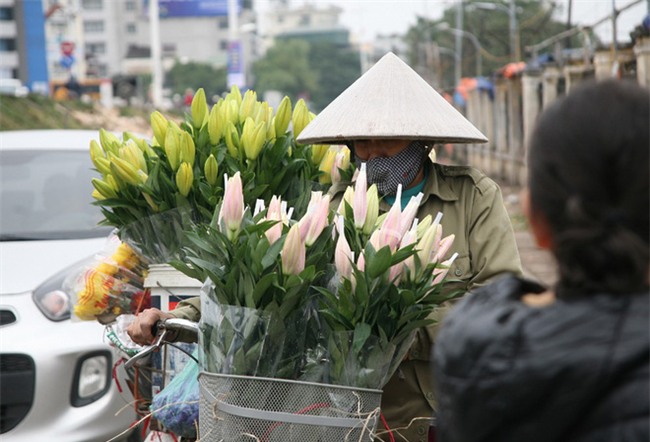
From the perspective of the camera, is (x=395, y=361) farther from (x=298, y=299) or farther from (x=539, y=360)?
(x=539, y=360)

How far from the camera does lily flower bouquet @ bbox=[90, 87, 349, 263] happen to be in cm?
326

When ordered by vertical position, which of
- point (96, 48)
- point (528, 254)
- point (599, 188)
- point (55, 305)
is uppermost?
point (96, 48)

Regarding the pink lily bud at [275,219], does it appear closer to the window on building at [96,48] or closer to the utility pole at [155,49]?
the utility pole at [155,49]

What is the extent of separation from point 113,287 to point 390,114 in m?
1.19

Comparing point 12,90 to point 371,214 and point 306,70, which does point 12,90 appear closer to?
point 371,214

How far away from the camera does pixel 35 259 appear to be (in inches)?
214

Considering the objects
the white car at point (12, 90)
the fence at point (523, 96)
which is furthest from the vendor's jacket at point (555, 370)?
the white car at point (12, 90)

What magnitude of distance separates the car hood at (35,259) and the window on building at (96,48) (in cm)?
12156

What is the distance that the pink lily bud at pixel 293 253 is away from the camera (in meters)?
2.40

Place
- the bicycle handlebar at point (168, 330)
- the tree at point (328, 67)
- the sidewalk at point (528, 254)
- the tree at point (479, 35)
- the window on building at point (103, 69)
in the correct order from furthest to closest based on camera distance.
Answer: the tree at point (328, 67), the window on building at point (103, 69), the tree at point (479, 35), the sidewalk at point (528, 254), the bicycle handlebar at point (168, 330)

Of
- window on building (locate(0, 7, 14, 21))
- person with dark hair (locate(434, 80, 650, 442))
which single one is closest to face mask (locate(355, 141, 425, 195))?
person with dark hair (locate(434, 80, 650, 442))

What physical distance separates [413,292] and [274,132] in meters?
1.15

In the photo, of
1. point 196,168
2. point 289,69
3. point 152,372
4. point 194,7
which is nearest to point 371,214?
point 196,168

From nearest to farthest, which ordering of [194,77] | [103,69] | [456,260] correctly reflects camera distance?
[456,260] → [194,77] → [103,69]
